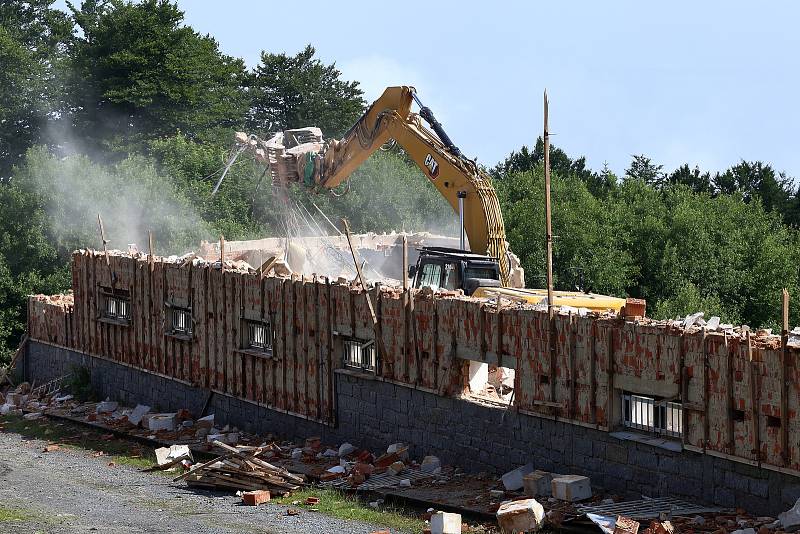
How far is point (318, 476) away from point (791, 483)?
337 inches

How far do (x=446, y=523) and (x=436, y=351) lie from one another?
4893 mm

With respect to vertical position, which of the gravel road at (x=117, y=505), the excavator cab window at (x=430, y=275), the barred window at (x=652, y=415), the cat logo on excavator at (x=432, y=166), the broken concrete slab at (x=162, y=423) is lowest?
the gravel road at (x=117, y=505)

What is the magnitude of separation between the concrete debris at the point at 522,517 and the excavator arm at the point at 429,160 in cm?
938

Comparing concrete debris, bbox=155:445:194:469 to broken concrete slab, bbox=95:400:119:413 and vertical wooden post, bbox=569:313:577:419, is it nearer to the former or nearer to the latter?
broken concrete slab, bbox=95:400:119:413

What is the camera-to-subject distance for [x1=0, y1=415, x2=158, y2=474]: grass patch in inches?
1011

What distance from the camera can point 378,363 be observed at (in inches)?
915

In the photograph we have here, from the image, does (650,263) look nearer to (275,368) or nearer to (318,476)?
(275,368)

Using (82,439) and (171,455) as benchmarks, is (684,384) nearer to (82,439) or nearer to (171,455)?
(171,455)

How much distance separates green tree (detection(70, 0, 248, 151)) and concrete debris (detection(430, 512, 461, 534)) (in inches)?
1820

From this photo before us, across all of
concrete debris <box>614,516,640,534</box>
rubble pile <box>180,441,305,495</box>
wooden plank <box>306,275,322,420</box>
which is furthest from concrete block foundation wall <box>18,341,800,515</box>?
rubble pile <box>180,441,305,495</box>

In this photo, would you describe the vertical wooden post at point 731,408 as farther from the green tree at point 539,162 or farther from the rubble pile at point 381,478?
the green tree at point 539,162

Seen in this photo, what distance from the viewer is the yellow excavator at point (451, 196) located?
25.0m

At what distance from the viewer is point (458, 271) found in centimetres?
2583

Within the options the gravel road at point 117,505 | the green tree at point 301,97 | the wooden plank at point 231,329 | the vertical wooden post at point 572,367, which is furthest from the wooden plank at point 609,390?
the green tree at point 301,97
